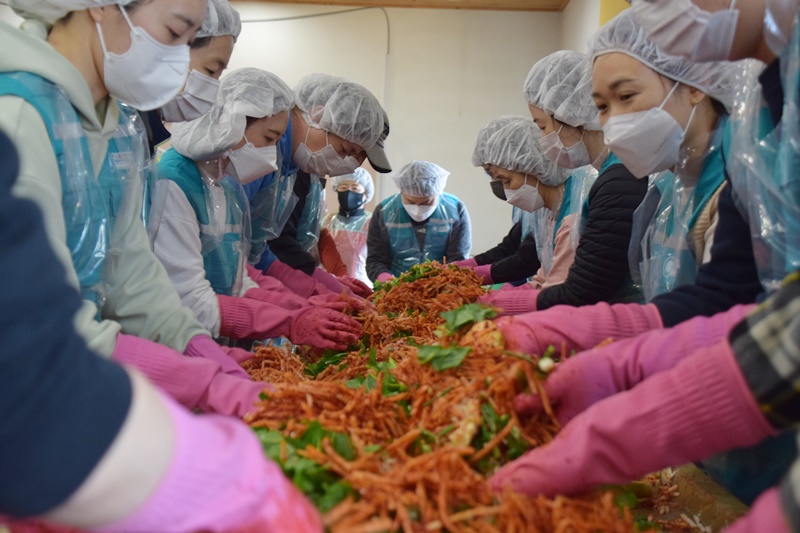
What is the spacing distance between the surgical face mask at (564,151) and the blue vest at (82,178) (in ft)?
7.44

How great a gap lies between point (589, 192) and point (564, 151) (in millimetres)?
437

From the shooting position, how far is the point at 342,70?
9.12 meters

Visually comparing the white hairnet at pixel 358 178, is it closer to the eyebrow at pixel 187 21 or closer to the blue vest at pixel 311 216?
the blue vest at pixel 311 216

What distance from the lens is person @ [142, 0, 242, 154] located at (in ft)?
8.73

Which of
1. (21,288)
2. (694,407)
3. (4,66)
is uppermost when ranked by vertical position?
(4,66)

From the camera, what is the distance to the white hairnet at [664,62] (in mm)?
2162

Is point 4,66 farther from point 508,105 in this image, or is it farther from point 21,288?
point 508,105

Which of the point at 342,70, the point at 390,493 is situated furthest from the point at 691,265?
the point at 342,70

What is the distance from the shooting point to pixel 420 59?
9094 mm

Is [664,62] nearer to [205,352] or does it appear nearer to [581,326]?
[581,326]

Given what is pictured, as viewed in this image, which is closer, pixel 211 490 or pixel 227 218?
pixel 211 490

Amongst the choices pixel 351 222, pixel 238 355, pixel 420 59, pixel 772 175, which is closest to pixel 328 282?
pixel 238 355

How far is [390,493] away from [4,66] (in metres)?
1.45

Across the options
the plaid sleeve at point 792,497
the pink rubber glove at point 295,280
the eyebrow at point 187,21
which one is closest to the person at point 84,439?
the plaid sleeve at point 792,497
